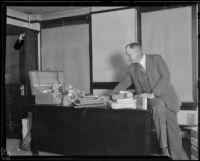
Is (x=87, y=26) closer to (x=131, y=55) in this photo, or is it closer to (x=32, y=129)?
(x=131, y=55)

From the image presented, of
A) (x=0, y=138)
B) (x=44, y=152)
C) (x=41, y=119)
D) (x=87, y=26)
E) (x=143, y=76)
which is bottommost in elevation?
(x=44, y=152)

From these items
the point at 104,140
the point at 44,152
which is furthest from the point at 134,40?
the point at 44,152

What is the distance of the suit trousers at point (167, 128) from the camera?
2439 millimetres

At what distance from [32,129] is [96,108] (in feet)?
2.41

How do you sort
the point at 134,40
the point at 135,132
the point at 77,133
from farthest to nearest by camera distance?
the point at 134,40
the point at 77,133
the point at 135,132

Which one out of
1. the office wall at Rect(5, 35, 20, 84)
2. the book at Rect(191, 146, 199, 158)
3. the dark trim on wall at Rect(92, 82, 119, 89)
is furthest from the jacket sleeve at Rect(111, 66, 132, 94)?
the office wall at Rect(5, 35, 20, 84)

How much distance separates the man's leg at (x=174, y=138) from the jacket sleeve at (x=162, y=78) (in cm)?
21

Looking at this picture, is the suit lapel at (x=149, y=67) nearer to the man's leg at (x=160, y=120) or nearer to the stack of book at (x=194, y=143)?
the man's leg at (x=160, y=120)

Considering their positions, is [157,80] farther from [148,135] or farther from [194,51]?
[148,135]

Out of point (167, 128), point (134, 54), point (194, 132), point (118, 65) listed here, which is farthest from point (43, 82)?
point (194, 132)

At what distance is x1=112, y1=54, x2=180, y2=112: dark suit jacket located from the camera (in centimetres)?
255

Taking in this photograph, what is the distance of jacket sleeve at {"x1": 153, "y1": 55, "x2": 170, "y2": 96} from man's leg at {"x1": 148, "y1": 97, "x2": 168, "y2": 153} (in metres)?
0.11

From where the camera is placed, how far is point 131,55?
267cm

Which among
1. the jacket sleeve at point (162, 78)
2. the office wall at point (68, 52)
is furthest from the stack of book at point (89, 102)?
the jacket sleeve at point (162, 78)
